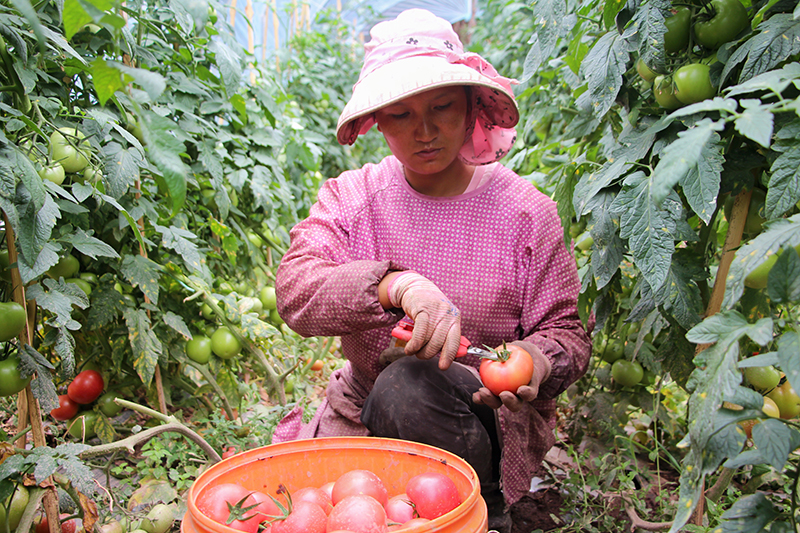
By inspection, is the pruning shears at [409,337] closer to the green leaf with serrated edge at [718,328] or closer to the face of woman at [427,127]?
the face of woman at [427,127]

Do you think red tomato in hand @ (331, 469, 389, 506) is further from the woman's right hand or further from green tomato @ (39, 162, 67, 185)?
green tomato @ (39, 162, 67, 185)

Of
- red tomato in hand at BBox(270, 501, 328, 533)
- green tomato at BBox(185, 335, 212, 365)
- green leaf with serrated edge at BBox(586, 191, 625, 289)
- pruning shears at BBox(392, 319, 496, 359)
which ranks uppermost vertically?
green leaf with serrated edge at BBox(586, 191, 625, 289)

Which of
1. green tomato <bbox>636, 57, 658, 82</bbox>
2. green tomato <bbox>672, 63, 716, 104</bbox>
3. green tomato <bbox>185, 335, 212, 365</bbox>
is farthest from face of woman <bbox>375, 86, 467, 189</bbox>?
green tomato <bbox>185, 335, 212, 365</bbox>

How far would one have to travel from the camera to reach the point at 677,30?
113 centimetres

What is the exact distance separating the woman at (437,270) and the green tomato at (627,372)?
339 millimetres

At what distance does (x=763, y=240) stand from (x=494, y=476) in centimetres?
112

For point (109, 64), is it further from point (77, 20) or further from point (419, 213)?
point (419, 213)

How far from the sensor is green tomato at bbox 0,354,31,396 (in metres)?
1.30

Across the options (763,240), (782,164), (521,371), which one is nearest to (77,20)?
(763,240)

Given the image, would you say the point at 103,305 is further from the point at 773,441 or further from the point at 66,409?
the point at 773,441

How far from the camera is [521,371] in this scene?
53.8 inches

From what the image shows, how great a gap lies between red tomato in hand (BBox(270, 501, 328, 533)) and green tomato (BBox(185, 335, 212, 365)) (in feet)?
3.67

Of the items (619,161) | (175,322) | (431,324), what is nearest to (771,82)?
(619,161)

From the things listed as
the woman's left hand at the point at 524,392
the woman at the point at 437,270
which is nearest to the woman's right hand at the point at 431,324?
the woman at the point at 437,270
